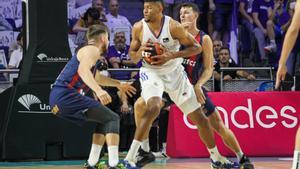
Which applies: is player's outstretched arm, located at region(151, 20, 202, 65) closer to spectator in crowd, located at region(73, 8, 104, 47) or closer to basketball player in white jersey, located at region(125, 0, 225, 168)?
basketball player in white jersey, located at region(125, 0, 225, 168)

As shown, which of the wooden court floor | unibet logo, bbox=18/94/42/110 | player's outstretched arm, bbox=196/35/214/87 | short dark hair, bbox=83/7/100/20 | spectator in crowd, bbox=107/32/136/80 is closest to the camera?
player's outstretched arm, bbox=196/35/214/87

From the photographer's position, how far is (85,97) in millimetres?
8438

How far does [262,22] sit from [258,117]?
395 cm

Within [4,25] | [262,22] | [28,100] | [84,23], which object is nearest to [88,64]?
[28,100]

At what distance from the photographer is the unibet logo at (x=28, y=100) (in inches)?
413

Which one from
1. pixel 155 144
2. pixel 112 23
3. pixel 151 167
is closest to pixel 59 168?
pixel 151 167

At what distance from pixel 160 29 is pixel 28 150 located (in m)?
3.30

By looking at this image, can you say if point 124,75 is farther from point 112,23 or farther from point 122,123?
point 112,23

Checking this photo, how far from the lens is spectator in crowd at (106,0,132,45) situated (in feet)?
45.4

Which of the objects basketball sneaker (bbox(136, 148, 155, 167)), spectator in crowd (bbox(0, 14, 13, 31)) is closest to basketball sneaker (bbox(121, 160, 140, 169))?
basketball sneaker (bbox(136, 148, 155, 167))

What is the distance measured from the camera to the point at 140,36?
27.5ft

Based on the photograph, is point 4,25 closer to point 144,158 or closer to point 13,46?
point 13,46

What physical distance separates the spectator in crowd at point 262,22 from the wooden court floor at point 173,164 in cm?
450

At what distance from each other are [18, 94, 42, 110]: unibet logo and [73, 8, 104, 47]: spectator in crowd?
299 cm
